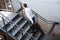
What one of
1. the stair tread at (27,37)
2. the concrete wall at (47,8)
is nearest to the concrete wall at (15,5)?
the concrete wall at (47,8)

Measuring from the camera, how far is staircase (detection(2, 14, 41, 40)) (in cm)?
713

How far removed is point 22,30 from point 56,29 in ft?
6.77

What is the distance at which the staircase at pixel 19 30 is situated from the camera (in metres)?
7.13

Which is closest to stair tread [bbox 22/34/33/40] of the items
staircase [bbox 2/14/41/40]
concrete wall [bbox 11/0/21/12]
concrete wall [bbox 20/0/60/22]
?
staircase [bbox 2/14/41/40]

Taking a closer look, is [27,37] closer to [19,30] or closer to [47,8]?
[19,30]

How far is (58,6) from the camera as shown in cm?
806

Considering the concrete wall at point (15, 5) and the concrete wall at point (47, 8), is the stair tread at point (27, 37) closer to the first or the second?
the concrete wall at point (47, 8)

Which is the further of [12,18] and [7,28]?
[12,18]

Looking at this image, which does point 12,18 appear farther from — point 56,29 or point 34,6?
point 56,29

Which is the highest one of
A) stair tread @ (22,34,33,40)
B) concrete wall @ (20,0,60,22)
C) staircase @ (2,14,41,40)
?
concrete wall @ (20,0,60,22)

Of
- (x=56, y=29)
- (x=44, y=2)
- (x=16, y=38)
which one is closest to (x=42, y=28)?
(x=56, y=29)

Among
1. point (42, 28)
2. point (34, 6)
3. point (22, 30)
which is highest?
point (34, 6)

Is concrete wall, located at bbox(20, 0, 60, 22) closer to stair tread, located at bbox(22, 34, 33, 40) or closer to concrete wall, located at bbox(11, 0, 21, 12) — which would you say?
concrete wall, located at bbox(11, 0, 21, 12)

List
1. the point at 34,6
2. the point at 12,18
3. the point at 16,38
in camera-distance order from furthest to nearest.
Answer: the point at 34,6
the point at 12,18
the point at 16,38
